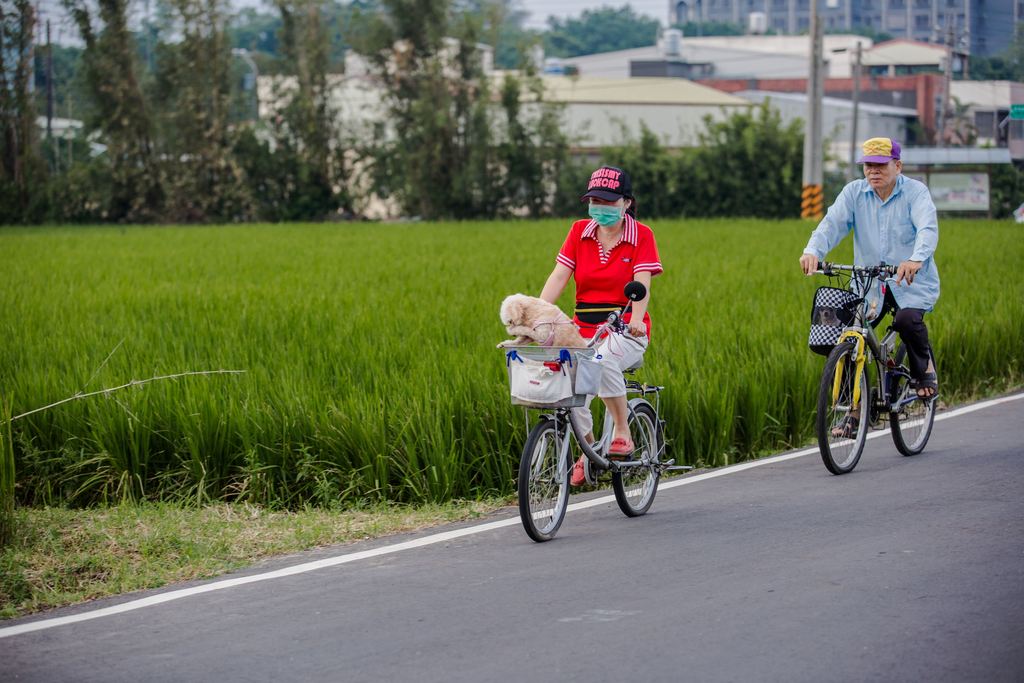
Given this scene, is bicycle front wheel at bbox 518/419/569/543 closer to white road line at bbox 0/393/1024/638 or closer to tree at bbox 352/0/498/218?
white road line at bbox 0/393/1024/638

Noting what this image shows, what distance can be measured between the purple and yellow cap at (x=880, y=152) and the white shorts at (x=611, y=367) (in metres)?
2.49

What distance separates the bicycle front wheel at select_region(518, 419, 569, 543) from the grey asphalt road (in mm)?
119

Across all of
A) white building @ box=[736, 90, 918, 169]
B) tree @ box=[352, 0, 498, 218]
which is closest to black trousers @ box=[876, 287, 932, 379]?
tree @ box=[352, 0, 498, 218]

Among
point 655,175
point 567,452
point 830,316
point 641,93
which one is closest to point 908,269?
point 830,316

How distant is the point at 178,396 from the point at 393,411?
1.52 metres

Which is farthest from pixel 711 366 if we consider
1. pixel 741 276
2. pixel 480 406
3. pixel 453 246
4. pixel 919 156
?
pixel 919 156

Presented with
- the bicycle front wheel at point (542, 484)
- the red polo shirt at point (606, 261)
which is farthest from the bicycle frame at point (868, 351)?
the bicycle front wheel at point (542, 484)

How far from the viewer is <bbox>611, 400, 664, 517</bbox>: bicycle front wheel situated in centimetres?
752

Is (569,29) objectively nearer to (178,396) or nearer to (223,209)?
(223,209)

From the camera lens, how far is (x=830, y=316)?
28.3 ft

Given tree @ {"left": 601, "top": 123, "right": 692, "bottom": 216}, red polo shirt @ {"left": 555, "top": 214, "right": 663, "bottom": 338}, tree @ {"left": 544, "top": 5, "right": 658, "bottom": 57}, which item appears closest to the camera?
red polo shirt @ {"left": 555, "top": 214, "right": 663, "bottom": 338}

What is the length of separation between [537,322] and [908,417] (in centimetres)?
386

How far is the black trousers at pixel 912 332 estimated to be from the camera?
911 cm

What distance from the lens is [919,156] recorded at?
193 feet
